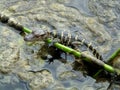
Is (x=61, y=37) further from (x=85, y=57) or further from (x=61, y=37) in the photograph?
(x=85, y=57)

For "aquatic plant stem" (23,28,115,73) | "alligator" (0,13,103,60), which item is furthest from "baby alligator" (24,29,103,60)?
"aquatic plant stem" (23,28,115,73)

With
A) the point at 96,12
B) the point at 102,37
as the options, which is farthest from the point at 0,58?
the point at 96,12

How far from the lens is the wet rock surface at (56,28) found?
2.66 m

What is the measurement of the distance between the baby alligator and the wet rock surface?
0.14 metres

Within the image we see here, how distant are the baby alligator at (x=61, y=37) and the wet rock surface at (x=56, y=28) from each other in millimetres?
136

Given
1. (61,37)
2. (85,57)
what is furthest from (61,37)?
(85,57)

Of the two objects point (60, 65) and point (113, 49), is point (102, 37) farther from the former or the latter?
point (60, 65)

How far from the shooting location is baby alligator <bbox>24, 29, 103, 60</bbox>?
2.82 meters

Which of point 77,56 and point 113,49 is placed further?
point 113,49

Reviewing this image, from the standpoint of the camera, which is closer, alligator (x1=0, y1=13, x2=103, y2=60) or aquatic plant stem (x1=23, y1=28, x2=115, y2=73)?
aquatic plant stem (x1=23, y1=28, x2=115, y2=73)

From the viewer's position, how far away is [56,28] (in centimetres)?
325

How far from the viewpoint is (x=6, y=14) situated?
131 inches

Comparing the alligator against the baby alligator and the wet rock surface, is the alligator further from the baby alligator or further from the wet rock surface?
the wet rock surface

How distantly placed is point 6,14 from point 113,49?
1249 mm
